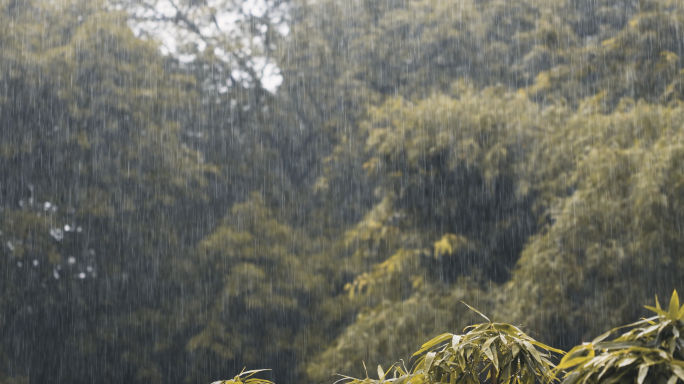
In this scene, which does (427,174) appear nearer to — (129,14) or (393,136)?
(393,136)

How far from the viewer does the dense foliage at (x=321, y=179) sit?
18.9 feet

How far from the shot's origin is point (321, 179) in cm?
891

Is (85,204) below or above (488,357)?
above

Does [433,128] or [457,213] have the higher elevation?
[433,128]

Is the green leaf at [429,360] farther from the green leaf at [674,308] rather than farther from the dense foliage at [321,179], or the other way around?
the dense foliage at [321,179]

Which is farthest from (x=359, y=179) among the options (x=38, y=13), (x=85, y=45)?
(x=38, y=13)

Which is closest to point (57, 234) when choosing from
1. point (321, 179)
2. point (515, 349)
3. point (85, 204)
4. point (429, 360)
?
point (85, 204)

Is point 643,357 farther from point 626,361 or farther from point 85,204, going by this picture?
point 85,204

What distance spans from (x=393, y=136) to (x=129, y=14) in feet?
15.1

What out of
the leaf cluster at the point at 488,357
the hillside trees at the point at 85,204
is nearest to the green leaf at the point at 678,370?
the leaf cluster at the point at 488,357

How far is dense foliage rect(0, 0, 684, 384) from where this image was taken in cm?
577

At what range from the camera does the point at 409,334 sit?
6449mm

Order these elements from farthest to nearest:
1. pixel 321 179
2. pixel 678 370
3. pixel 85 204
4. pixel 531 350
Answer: pixel 321 179 → pixel 85 204 → pixel 531 350 → pixel 678 370

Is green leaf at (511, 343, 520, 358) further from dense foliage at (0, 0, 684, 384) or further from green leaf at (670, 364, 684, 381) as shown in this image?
dense foliage at (0, 0, 684, 384)
